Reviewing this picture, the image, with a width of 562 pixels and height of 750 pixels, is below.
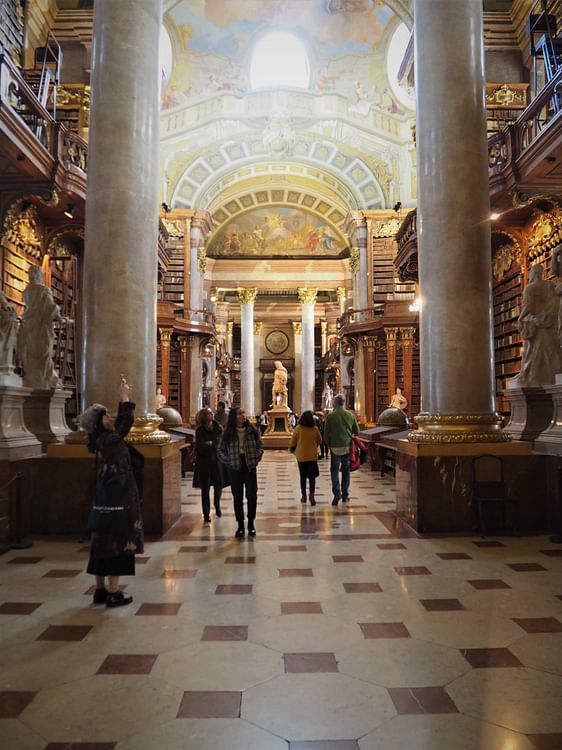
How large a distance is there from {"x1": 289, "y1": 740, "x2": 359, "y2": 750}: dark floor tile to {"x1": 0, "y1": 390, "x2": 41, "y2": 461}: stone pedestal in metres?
4.10

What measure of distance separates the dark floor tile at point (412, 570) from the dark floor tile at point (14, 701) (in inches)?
104

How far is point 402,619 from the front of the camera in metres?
3.22

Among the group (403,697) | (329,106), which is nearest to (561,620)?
(403,697)

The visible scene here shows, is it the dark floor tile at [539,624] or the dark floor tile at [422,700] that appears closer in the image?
the dark floor tile at [422,700]

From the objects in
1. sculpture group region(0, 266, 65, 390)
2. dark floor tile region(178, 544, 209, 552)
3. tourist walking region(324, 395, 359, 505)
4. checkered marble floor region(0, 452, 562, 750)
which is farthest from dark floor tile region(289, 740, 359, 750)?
tourist walking region(324, 395, 359, 505)

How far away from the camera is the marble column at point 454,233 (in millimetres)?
5777

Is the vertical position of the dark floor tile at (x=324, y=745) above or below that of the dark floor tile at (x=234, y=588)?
above

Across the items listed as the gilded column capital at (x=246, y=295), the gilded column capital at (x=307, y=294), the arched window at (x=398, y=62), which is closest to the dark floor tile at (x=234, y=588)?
the arched window at (x=398, y=62)

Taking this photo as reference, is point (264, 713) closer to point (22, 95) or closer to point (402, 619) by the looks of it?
point (402, 619)

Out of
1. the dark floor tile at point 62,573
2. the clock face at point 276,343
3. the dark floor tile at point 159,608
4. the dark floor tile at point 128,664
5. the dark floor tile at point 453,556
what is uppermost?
the clock face at point 276,343

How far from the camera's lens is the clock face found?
38.1 meters

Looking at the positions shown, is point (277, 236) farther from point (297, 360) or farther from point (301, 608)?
point (301, 608)

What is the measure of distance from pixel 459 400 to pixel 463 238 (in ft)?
5.46

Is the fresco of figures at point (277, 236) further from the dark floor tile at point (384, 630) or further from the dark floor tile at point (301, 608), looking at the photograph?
the dark floor tile at point (384, 630)
